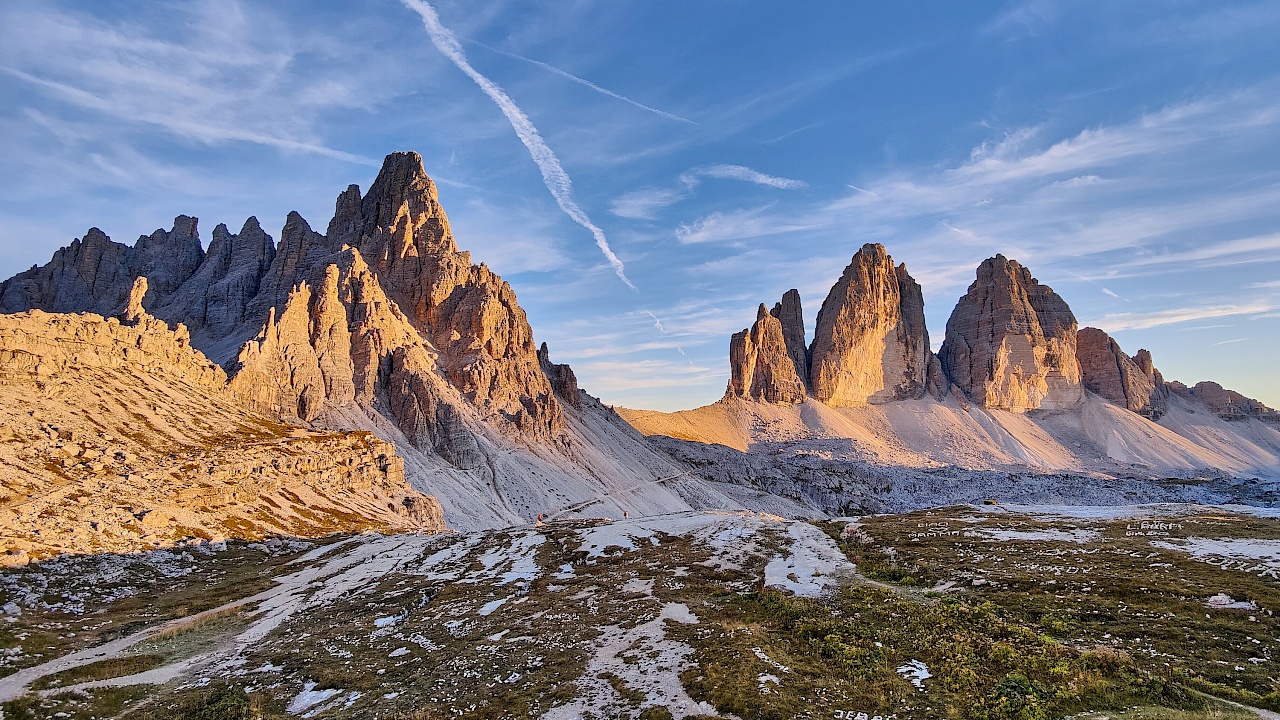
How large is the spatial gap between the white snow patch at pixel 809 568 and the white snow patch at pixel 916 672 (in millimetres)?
8930

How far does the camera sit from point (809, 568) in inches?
1202

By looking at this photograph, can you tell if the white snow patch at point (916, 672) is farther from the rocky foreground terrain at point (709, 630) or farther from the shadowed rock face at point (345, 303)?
the shadowed rock face at point (345, 303)

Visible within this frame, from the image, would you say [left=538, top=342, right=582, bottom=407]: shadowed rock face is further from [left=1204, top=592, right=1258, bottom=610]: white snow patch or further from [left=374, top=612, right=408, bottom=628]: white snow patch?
[left=1204, top=592, right=1258, bottom=610]: white snow patch

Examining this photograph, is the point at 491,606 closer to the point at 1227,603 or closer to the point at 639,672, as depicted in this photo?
the point at 639,672

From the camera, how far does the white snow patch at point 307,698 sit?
1897 centimetres

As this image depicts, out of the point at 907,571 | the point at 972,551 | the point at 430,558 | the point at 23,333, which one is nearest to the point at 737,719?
the point at 907,571

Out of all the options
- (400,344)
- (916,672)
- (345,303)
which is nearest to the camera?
(916,672)

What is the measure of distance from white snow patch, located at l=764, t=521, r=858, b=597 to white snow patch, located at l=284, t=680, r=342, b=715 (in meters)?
17.5

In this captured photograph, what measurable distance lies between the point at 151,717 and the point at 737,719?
18.6 meters

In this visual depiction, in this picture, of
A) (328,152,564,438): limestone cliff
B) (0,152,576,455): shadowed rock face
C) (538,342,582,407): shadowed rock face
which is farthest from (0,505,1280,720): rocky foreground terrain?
(538,342,582,407): shadowed rock face

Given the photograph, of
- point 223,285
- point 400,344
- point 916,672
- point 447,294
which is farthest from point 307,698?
point 223,285

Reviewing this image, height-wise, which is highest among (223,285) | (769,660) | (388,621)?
(223,285)

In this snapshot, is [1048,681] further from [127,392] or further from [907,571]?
[127,392]

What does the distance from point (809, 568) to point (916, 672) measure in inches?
593
